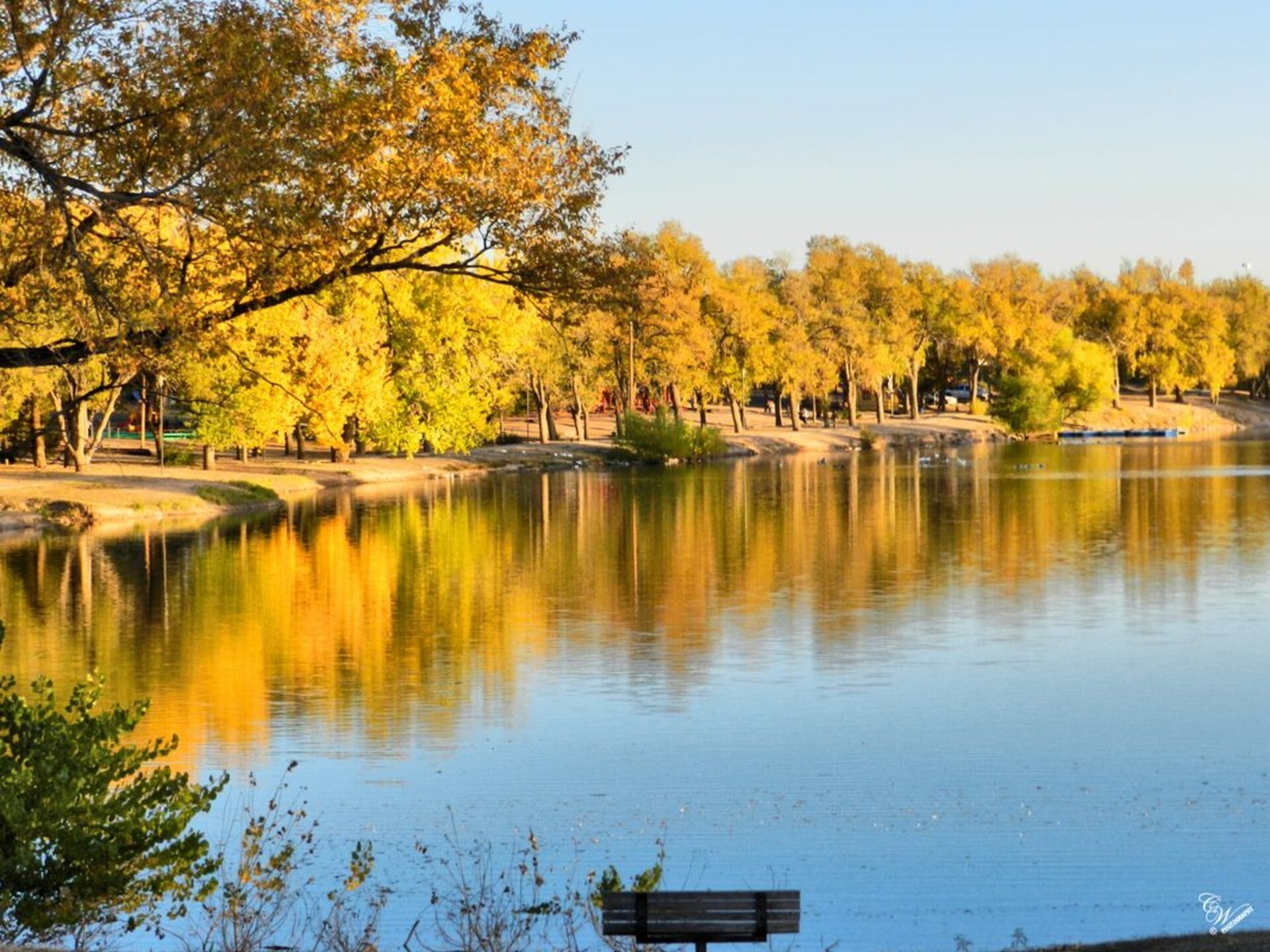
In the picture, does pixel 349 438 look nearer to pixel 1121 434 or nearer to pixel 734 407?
pixel 734 407

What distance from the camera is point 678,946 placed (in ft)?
44.1

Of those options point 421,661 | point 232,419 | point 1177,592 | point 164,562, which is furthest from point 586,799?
point 232,419

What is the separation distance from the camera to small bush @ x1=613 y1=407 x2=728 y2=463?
95688mm

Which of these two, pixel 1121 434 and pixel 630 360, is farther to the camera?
pixel 1121 434

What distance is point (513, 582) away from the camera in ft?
126

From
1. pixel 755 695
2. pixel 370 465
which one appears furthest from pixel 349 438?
pixel 755 695

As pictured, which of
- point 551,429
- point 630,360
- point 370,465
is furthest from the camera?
point 551,429

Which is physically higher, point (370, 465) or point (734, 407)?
point (734, 407)

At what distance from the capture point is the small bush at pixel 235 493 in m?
62.0

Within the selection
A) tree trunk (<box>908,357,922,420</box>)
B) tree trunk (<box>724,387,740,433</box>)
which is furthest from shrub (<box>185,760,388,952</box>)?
tree trunk (<box>908,357,922,420</box>)

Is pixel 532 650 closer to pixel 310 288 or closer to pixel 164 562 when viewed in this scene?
pixel 310 288

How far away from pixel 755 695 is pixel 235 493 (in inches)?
1668

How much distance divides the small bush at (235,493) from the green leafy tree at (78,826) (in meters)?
50.0

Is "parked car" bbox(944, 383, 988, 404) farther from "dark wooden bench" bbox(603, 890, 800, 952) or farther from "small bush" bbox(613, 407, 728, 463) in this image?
"dark wooden bench" bbox(603, 890, 800, 952)
